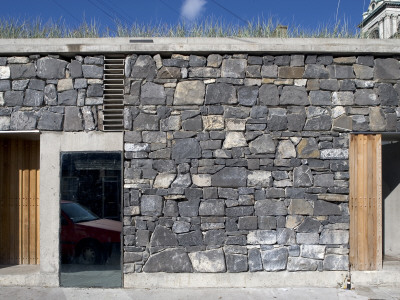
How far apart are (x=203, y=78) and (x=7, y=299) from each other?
4160mm

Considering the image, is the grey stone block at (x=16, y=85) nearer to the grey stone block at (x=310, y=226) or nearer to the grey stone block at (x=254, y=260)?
the grey stone block at (x=254, y=260)

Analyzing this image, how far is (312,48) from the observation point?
5969 millimetres

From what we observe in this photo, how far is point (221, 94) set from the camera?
599 centimetres

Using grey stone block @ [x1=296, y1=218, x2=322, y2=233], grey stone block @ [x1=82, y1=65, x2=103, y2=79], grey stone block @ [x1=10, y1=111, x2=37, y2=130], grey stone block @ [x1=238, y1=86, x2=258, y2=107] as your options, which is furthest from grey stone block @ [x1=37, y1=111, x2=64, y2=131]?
grey stone block @ [x1=296, y1=218, x2=322, y2=233]

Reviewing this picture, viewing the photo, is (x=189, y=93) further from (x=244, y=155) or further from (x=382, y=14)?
(x=382, y=14)

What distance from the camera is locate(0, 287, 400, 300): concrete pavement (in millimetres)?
5488

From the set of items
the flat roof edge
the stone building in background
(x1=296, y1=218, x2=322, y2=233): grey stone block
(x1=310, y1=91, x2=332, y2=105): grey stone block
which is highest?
the stone building in background

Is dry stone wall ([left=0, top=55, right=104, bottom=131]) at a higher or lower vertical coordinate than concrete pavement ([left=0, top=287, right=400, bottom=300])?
higher

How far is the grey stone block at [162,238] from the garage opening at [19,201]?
2267 mm

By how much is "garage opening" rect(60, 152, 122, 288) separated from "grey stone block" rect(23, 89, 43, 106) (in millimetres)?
877

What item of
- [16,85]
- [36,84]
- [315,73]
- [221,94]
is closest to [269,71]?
[315,73]

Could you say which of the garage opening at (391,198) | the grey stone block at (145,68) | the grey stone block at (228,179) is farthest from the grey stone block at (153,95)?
the garage opening at (391,198)

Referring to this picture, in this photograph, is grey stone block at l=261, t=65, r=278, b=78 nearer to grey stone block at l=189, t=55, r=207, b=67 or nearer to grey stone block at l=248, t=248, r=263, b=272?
grey stone block at l=189, t=55, r=207, b=67

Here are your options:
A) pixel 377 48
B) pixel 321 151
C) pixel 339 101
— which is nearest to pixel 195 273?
pixel 321 151
